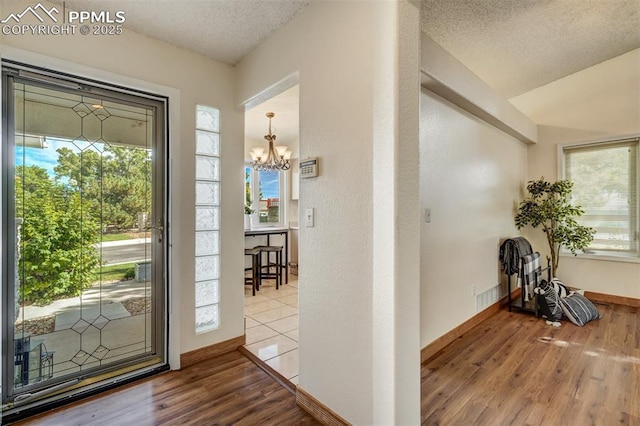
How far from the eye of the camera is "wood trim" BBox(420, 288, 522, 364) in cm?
247

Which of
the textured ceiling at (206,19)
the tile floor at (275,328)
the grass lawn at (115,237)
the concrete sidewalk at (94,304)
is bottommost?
the tile floor at (275,328)

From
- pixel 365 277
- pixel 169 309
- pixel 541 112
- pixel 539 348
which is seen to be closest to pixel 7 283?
pixel 169 309

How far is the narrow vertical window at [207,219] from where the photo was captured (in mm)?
2428

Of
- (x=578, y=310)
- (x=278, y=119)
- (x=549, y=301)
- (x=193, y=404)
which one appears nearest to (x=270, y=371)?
(x=193, y=404)

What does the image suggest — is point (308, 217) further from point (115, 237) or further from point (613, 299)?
point (613, 299)

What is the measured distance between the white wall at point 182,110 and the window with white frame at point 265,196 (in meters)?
2.86

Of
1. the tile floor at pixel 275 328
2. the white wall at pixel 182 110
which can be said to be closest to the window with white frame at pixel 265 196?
the tile floor at pixel 275 328

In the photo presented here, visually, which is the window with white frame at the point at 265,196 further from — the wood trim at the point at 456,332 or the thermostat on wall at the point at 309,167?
the wood trim at the point at 456,332

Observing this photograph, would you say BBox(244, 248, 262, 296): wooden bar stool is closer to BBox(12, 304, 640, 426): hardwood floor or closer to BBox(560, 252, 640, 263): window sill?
BBox(12, 304, 640, 426): hardwood floor

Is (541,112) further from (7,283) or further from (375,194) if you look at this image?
(7,283)

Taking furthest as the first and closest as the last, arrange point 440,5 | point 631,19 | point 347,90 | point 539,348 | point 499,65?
1. point 499,65
2. point 631,19
3. point 539,348
4. point 440,5
5. point 347,90

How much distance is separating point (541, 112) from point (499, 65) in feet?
5.57

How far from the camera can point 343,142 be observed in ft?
5.41

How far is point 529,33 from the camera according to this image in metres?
2.84
